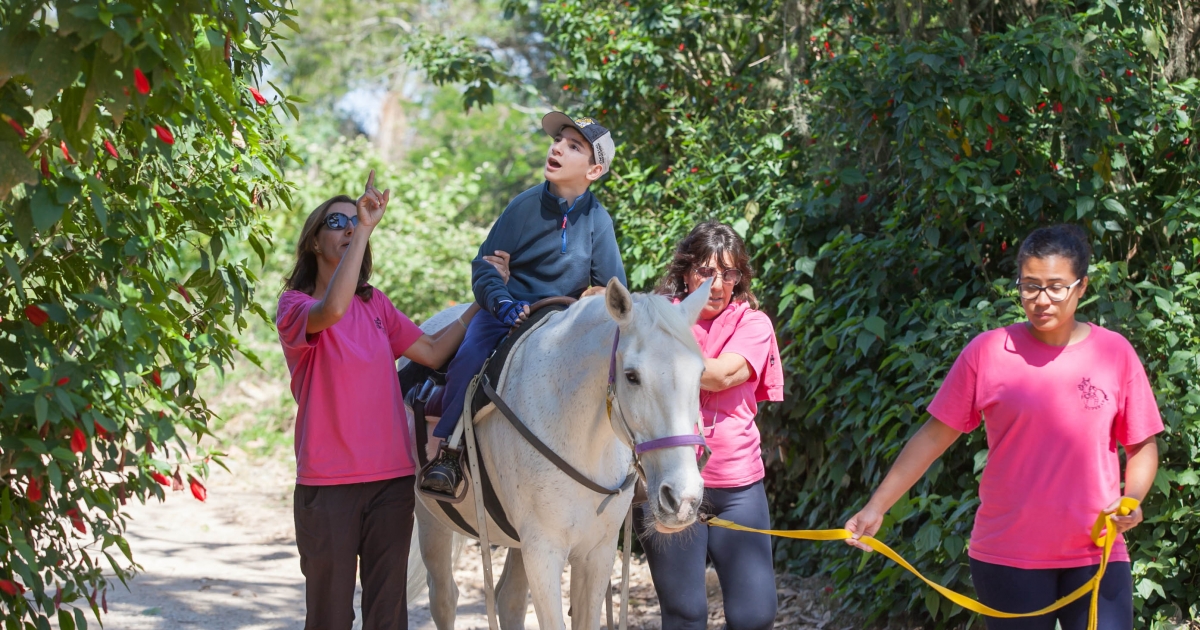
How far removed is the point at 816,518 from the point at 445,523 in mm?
2601

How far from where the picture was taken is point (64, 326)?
3.05m

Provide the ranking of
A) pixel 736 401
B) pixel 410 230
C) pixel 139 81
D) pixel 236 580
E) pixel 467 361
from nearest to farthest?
pixel 139 81
pixel 736 401
pixel 467 361
pixel 236 580
pixel 410 230

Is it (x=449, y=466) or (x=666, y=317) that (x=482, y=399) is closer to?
(x=449, y=466)

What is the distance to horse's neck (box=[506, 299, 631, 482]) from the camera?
3.53 m

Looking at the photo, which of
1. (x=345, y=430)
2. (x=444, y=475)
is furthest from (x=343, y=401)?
(x=444, y=475)

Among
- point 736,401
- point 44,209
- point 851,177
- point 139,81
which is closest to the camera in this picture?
point 139,81

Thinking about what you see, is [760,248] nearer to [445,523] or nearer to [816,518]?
[816,518]


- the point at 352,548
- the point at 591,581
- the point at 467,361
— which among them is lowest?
the point at 591,581

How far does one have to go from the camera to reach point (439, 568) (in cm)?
486

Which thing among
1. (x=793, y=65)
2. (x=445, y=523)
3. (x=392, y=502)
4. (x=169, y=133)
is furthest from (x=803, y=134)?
(x=169, y=133)

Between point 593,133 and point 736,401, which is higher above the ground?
point 593,133

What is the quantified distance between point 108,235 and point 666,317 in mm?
1657

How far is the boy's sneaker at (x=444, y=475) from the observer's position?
378cm

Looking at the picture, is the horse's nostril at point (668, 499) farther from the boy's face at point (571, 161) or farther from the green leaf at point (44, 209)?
the green leaf at point (44, 209)
